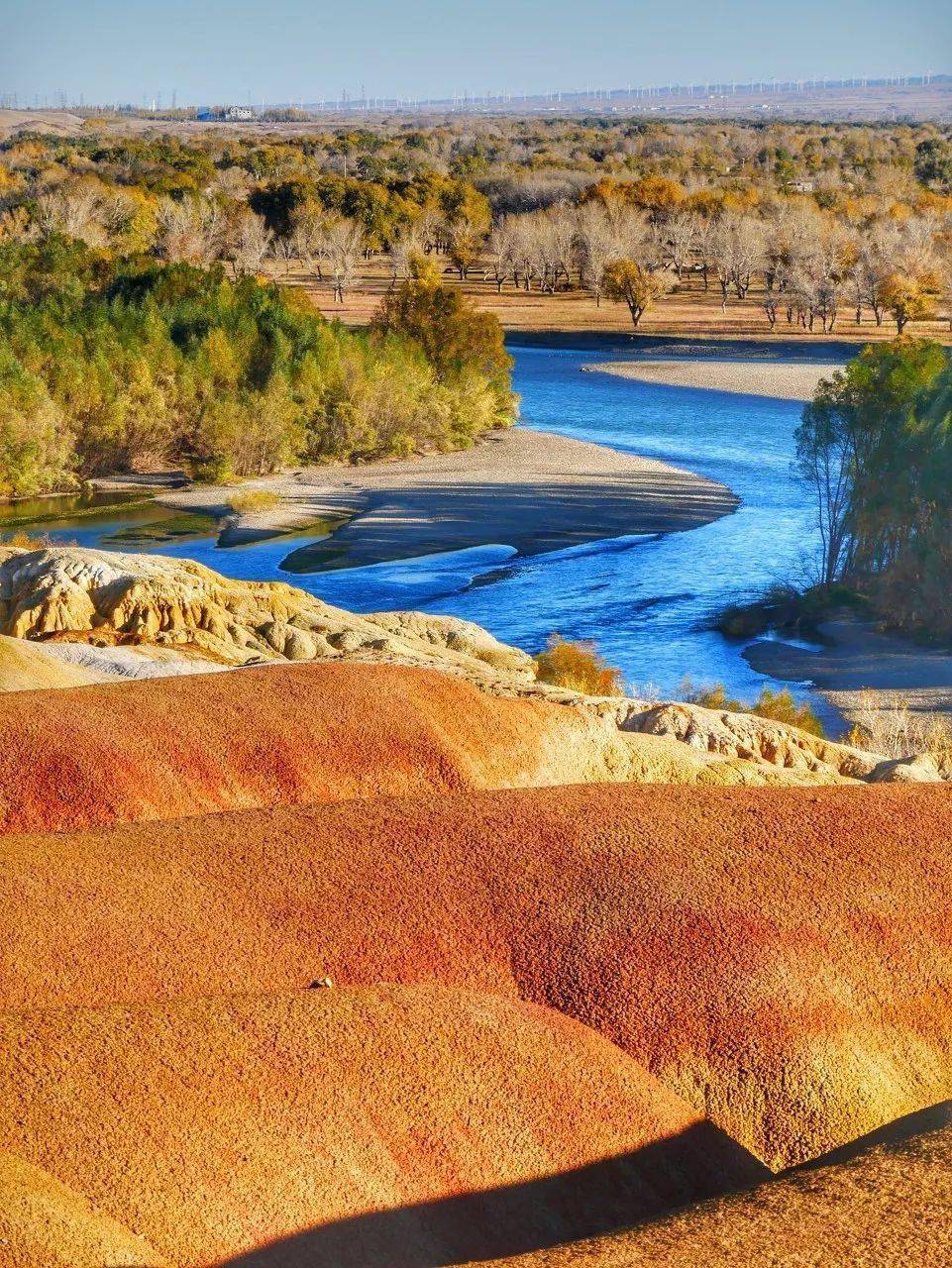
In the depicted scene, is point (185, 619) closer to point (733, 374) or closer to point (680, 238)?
point (733, 374)

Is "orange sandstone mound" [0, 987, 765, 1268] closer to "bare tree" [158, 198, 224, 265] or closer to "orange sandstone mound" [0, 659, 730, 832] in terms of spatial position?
"orange sandstone mound" [0, 659, 730, 832]

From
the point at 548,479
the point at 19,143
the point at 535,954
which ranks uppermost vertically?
the point at 19,143

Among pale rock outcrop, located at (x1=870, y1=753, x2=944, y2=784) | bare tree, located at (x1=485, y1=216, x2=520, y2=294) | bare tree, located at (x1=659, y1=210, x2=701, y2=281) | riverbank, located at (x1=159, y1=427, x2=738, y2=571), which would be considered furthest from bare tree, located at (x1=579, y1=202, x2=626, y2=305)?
pale rock outcrop, located at (x1=870, y1=753, x2=944, y2=784)

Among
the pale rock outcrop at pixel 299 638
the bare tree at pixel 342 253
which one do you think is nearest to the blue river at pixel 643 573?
the pale rock outcrop at pixel 299 638

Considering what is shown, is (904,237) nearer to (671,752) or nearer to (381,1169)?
(671,752)

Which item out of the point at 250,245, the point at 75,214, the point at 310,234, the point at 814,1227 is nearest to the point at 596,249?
the point at 310,234

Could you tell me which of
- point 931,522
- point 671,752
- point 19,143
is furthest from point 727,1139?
point 19,143

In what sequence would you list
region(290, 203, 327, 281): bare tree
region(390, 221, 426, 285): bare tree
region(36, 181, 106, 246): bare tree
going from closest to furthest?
1. region(36, 181, 106, 246): bare tree
2. region(290, 203, 327, 281): bare tree
3. region(390, 221, 426, 285): bare tree
